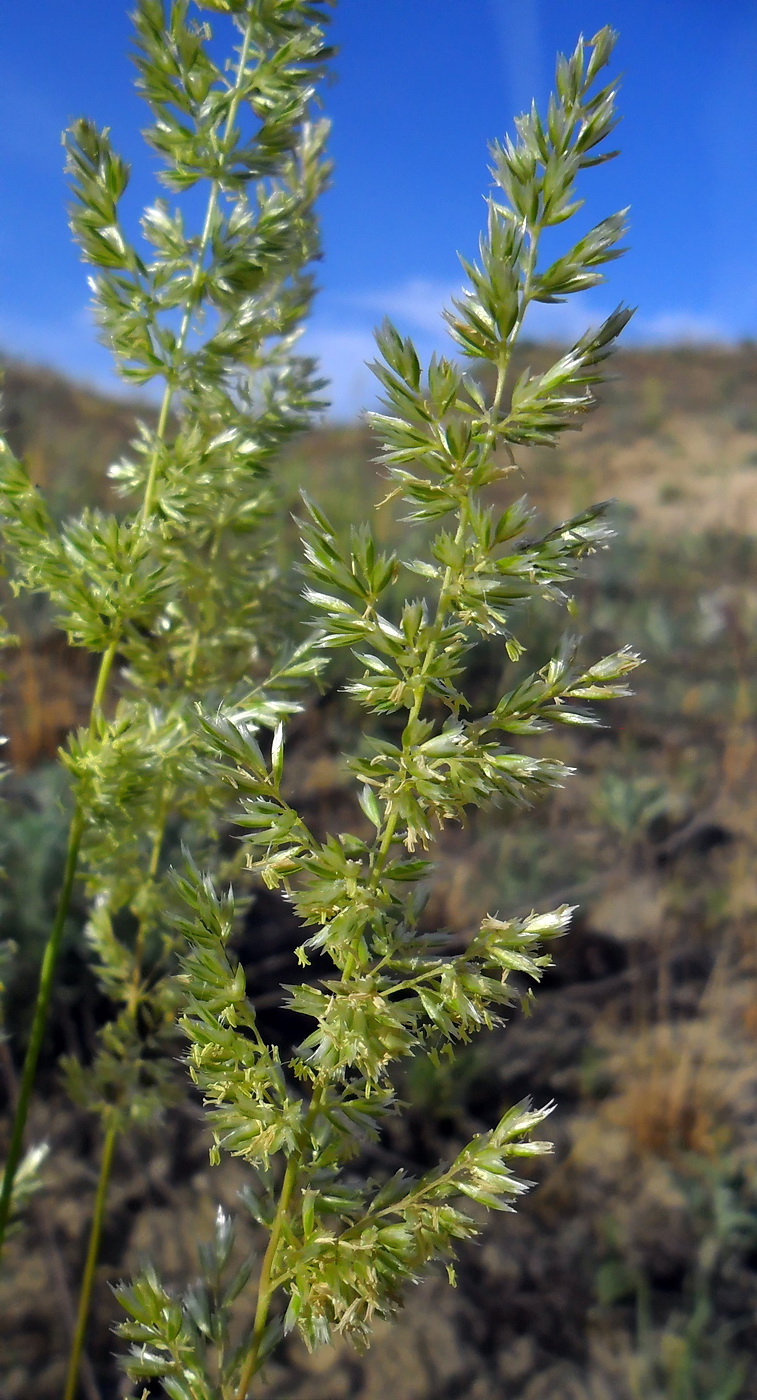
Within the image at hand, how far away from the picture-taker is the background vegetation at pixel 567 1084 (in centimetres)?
228

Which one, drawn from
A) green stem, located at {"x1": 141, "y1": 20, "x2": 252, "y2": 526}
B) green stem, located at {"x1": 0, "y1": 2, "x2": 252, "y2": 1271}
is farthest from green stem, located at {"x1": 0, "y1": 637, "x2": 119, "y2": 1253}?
green stem, located at {"x1": 141, "y1": 20, "x2": 252, "y2": 526}

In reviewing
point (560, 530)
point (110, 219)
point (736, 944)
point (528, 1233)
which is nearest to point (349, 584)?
point (560, 530)

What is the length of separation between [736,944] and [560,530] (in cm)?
360

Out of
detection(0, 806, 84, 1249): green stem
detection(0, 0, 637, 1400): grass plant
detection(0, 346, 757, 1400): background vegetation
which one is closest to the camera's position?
detection(0, 0, 637, 1400): grass plant

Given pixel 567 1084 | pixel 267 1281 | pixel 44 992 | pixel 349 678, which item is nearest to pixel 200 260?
pixel 349 678

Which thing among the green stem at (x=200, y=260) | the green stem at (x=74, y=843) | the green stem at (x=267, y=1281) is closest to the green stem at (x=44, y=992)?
the green stem at (x=74, y=843)

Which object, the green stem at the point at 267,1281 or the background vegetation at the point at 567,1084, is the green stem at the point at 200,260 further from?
the green stem at the point at 267,1281

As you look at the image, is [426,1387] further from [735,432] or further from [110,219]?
[735,432]

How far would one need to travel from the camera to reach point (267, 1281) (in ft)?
2.23

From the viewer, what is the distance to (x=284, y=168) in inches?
38.1

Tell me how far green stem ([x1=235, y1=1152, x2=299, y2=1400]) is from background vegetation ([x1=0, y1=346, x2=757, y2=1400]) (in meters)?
0.28

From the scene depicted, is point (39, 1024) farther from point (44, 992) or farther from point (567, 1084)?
point (567, 1084)

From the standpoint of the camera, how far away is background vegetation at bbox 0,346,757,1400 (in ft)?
7.47

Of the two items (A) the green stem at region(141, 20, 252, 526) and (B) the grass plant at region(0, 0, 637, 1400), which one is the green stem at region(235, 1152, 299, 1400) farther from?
(A) the green stem at region(141, 20, 252, 526)
